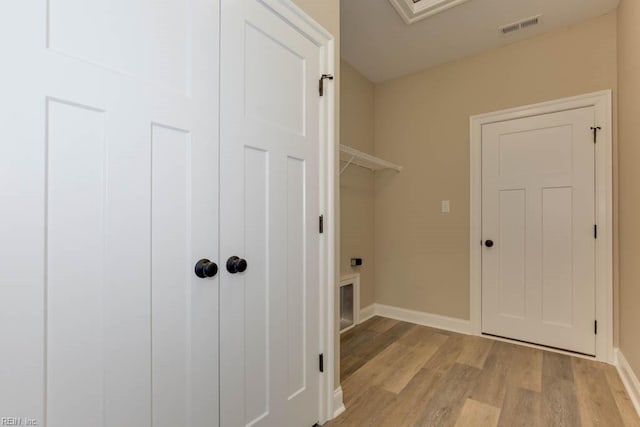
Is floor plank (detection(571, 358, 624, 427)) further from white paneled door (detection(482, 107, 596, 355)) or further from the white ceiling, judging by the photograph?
the white ceiling

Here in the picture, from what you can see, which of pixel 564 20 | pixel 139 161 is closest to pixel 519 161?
pixel 564 20

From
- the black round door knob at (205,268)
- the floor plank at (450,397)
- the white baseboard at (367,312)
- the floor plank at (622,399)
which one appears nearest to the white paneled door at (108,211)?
the black round door knob at (205,268)

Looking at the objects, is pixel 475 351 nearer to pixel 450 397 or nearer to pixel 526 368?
pixel 526 368

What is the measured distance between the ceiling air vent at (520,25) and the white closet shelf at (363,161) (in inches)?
58.9

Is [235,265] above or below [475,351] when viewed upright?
above

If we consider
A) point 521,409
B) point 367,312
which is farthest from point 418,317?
point 521,409

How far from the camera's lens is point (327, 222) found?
5.60ft

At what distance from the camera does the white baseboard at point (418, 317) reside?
9.95ft

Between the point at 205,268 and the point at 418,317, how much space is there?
281 centimetres

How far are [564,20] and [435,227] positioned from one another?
2.04 m

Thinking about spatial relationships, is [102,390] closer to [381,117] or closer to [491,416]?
[491,416]

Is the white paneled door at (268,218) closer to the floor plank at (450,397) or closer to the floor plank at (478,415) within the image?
the floor plank at (450,397)

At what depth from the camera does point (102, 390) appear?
854 millimetres

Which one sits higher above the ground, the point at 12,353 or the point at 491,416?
the point at 12,353
